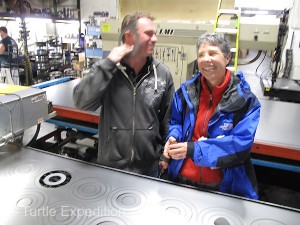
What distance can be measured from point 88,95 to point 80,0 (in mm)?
7571

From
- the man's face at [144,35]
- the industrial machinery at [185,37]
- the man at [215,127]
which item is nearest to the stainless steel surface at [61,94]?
the industrial machinery at [185,37]

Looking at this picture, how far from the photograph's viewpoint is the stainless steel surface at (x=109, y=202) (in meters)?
0.87

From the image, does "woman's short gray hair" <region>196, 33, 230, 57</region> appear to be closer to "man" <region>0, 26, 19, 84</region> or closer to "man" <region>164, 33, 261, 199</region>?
"man" <region>164, 33, 261, 199</region>

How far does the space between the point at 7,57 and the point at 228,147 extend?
628 cm

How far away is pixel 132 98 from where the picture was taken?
4.52 feet

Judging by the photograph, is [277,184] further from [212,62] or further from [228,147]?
[212,62]

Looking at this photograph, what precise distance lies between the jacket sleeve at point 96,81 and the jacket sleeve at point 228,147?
542 mm

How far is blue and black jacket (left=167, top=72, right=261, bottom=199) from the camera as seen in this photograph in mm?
1093

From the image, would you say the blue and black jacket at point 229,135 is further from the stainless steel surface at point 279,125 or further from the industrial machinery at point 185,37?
the industrial machinery at point 185,37

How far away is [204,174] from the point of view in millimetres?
1227

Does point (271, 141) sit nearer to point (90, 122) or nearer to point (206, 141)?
point (206, 141)

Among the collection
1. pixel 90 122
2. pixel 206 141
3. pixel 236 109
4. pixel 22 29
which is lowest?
pixel 90 122

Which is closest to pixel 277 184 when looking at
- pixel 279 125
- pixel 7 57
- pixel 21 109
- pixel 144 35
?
pixel 279 125

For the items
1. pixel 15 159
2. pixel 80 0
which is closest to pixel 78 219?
pixel 15 159
